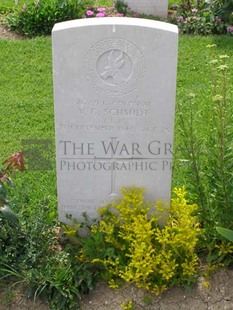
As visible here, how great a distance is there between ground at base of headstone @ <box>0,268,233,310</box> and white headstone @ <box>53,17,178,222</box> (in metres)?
0.59

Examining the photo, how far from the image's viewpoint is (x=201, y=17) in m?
8.36

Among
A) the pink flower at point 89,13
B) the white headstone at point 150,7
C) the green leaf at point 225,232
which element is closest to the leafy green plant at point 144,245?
the green leaf at point 225,232

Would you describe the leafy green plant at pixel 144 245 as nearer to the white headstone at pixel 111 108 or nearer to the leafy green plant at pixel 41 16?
the white headstone at pixel 111 108

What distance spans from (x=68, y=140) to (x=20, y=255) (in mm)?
750

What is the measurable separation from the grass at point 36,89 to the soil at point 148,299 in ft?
2.62

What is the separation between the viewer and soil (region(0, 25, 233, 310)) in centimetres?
396

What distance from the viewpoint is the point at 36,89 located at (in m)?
6.85

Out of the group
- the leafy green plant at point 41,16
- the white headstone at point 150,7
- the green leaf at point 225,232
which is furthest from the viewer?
the white headstone at point 150,7

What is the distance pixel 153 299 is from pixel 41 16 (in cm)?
512

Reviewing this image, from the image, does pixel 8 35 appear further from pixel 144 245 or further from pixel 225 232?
pixel 225 232

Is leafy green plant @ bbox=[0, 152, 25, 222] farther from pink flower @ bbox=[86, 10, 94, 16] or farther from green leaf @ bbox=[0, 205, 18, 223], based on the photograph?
pink flower @ bbox=[86, 10, 94, 16]

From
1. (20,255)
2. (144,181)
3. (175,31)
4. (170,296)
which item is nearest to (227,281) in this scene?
(170,296)

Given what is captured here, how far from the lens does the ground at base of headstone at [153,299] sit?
396cm

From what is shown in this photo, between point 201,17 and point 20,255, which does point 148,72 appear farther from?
point 201,17
